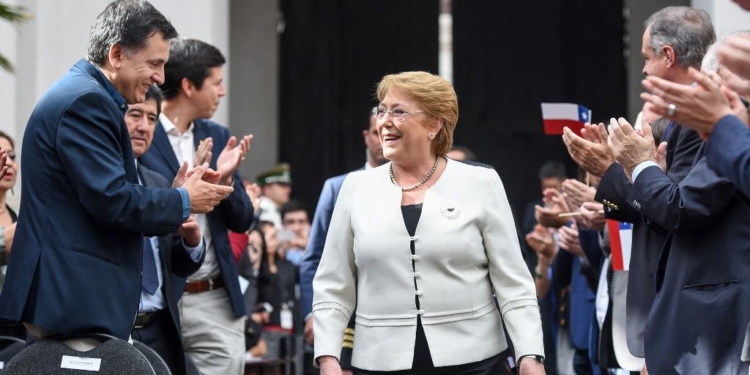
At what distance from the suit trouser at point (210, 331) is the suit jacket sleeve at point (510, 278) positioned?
6.61 feet

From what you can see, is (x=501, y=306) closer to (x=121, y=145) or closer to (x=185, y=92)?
(x=121, y=145)

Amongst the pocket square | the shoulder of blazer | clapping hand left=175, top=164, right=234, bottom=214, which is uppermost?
clapping hand left=175, top=164, right=234, bottom=214

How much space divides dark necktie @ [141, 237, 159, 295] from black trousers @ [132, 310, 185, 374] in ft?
0.56

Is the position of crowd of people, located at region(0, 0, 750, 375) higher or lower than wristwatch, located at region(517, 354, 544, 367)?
higher

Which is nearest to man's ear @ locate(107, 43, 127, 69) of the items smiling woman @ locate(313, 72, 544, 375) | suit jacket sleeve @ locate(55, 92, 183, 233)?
suit jacket sleeve @ locate(55, 92, 183, 233)

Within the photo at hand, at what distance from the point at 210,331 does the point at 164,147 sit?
3.22ft

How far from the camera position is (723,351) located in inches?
168

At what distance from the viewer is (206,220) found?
637 centimetres

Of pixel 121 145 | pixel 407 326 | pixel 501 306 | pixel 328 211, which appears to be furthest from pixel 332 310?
pixel 328 211

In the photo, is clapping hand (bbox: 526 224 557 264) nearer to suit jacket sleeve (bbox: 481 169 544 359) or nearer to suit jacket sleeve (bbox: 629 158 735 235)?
suit jacket sleeve (bbox: 481 169 544 359)

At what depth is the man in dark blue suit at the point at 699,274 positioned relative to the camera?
13.9 feet

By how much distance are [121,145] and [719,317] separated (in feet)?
7.50

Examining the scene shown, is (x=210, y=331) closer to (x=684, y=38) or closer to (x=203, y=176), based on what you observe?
(x=203, y=176)

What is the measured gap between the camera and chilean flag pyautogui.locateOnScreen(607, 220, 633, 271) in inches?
234
